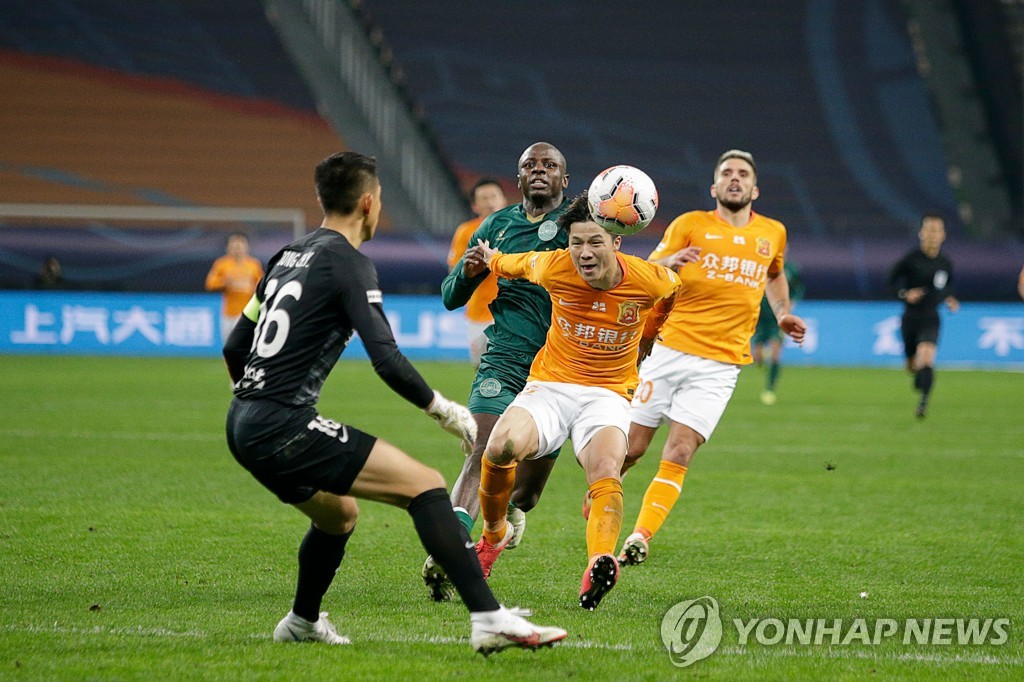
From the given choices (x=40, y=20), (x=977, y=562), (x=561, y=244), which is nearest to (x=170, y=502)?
(x=561, y=244)

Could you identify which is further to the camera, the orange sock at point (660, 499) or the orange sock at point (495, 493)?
the orange sock at point (660, 499)

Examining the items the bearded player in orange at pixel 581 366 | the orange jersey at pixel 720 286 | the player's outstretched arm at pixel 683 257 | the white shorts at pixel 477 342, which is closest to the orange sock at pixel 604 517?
the bearded player in orange at pixel 581 366

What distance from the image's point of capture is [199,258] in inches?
935

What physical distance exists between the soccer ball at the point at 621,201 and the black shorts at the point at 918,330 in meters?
9.26

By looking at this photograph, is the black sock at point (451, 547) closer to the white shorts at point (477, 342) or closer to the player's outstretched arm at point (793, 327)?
the player's outstretched arm at point (793, 327)

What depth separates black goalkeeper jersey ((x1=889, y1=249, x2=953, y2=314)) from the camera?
14844 mm

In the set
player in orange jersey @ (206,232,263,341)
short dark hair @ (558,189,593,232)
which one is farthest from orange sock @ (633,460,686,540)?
player in orange jersey @ (206,232,263,341)

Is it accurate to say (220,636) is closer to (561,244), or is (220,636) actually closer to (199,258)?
(561,244)

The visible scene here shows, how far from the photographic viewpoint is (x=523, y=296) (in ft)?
21.1

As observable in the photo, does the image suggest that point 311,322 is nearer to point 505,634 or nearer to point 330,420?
point 330,420

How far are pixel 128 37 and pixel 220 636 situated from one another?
25.9 meters

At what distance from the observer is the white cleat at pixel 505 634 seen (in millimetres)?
4336

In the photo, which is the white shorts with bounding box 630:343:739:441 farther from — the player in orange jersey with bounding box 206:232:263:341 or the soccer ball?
the player in orange jersey with bounding box 206:232:263:341

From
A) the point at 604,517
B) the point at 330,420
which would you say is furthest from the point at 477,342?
the point at 330,420
